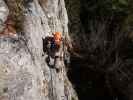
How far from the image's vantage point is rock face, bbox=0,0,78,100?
8.14 m

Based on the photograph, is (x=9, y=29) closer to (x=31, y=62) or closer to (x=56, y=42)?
(x=31, y=62)

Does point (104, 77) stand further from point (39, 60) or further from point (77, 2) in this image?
point (39, 60)

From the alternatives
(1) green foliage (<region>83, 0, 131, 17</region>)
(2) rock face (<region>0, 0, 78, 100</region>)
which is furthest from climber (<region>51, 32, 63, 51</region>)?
(1) green foliage (<region>83, 0, 131, 17</region>)

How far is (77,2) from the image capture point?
17891 millimetres

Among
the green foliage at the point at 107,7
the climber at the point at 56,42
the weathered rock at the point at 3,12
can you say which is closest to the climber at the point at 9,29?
the weathered rock at the point at 3,12

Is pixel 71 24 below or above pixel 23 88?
above

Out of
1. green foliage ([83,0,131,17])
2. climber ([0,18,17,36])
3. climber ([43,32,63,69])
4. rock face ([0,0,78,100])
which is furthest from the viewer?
green foliage ([83,0,131,17])

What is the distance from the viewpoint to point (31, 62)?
899cm

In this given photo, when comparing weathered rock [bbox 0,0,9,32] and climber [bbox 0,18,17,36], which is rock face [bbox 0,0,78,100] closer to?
weathered rock [bbox 0,0,9,32]

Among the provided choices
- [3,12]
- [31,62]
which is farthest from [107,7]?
[31,62]

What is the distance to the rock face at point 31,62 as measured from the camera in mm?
8141

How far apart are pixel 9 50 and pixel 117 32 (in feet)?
31.1

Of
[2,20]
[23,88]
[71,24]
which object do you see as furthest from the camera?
[71,24]

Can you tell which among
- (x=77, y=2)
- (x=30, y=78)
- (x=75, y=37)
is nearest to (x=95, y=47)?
(x=75, y=37)
